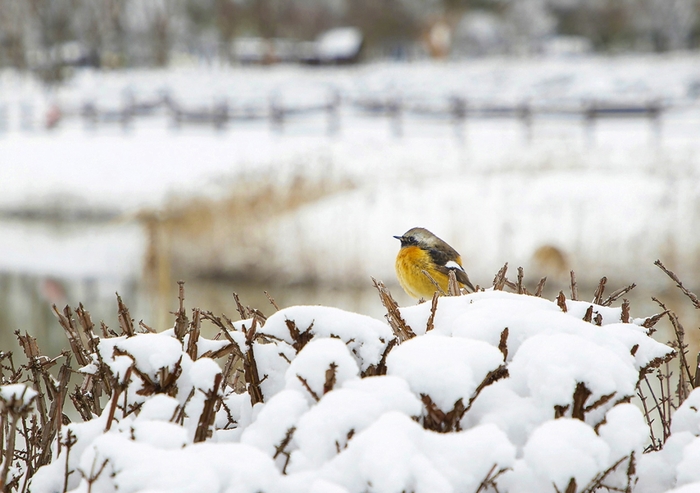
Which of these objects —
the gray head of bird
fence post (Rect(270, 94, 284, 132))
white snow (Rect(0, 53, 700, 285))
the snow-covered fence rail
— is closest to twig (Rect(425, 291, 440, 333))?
the gray head of bird

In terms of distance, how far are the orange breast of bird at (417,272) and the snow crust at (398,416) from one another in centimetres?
194

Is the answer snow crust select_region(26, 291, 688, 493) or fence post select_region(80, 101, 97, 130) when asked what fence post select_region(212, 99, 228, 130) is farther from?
snow crust select_region(26, 291, 688, 493)

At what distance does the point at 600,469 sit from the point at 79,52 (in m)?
48.5

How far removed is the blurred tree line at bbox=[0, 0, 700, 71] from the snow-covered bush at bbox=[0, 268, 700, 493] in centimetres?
3847

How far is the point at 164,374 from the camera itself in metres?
1.87

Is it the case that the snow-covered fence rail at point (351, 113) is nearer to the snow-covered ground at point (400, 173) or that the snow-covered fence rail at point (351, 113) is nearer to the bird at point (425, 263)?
the snow-covered ground at point (400, 173)

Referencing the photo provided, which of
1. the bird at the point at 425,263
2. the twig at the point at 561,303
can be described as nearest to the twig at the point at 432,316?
the twig at the point at 561,303

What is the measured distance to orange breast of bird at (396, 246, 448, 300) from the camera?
4.03 meters

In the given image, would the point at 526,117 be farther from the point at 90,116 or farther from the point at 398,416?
the point at 398,416

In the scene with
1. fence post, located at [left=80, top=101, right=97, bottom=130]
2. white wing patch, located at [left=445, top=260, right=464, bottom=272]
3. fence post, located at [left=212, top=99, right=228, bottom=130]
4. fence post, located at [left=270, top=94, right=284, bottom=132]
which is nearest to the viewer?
white wing patch, located at [left=445, top=260, right=464, bottom=272]

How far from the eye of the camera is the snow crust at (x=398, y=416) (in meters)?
1.52

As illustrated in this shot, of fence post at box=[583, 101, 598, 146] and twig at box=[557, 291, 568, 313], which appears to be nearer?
twig at box=[557, 291, 568, 313]

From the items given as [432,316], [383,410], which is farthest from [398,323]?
[383,410]

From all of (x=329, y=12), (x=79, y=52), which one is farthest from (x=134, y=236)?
(x=329, y=12)
